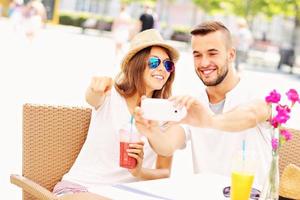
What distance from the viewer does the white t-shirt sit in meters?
3.07

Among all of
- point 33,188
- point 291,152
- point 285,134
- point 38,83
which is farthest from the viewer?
point 38,83

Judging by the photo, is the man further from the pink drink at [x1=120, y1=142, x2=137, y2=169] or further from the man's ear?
the pink drink at [x1=120, y1=142, x2=137, y2=169]

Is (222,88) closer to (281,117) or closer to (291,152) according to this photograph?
(291,152)

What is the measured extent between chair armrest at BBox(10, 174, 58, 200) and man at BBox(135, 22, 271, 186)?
0.45 metres

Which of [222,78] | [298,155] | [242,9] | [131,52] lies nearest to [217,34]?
[222,78]

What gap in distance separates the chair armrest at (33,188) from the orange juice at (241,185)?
2.12 ft

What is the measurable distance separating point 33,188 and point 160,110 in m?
0.63

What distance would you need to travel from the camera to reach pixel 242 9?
42.6 meters

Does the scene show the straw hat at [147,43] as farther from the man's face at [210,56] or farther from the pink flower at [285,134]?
the pink flower at [285,134]

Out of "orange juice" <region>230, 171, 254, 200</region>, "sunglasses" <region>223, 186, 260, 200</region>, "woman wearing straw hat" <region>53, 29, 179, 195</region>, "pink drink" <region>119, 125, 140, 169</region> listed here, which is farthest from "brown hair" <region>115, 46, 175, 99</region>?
"orange juice" <region>230, 171, 254, 200</region>

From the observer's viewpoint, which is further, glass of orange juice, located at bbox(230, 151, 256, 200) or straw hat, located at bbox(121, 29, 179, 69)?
straw hat, located at bbox(121, 29, 179, 69)

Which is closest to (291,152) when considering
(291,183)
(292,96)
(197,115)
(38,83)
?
(197,115)

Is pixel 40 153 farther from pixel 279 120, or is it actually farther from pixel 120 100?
pixel 279 120

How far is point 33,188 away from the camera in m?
2.78
